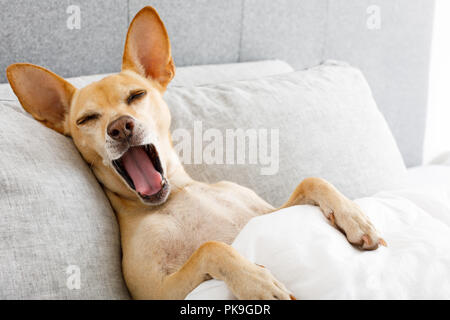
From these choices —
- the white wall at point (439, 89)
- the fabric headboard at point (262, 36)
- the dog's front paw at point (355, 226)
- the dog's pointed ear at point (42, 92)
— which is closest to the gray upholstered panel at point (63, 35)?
the fabric headboard at point (262, 36)

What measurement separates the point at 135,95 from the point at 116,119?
0.49ft

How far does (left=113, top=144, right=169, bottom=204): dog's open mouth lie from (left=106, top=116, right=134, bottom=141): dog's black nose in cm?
9

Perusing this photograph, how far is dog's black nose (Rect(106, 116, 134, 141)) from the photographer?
3.88 ft

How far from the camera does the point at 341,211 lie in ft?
3.67

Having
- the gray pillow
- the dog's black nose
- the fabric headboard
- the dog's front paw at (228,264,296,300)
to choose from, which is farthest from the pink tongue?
the fabric headboard

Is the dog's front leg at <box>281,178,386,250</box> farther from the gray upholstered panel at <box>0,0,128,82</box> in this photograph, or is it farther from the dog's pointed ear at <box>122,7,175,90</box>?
the gray upholstered panel at <box>0,0,128,82</box>

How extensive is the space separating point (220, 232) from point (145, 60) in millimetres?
664

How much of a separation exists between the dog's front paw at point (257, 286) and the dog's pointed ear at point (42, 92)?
79cm

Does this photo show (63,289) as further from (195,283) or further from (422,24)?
(422,24)

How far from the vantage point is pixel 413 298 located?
843mm

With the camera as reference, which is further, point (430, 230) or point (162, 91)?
point (162, 91)

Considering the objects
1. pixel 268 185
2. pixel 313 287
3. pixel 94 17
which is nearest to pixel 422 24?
pixel 268 185

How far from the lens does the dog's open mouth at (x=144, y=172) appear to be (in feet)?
4.09

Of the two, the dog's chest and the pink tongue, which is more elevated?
the pink tongue
